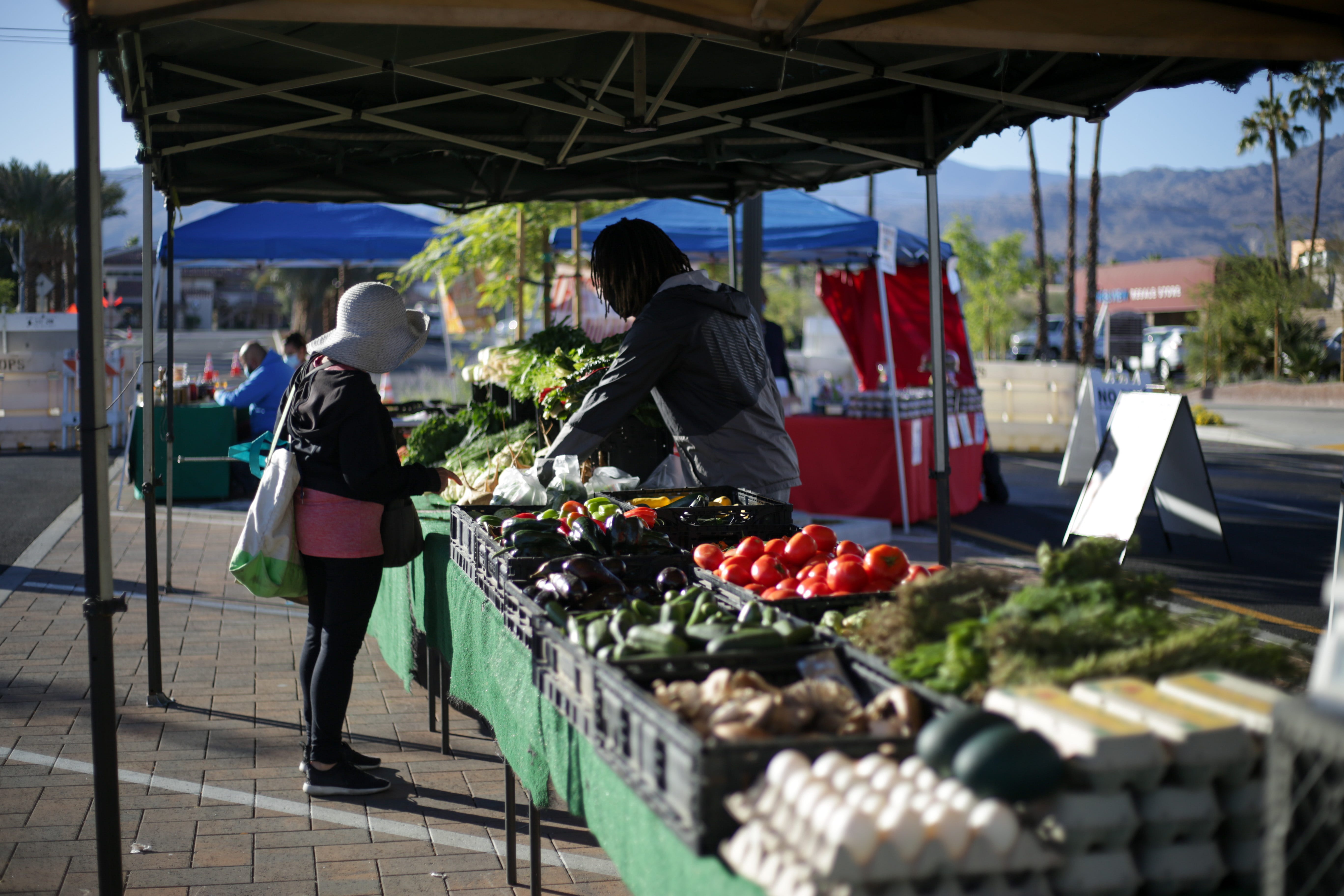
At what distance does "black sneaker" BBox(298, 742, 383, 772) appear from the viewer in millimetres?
4305

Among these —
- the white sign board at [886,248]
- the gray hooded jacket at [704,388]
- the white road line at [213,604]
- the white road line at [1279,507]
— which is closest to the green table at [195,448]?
the white road line at [213,604]

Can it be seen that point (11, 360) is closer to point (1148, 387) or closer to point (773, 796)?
point (1148, 387)

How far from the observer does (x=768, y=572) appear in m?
3.18

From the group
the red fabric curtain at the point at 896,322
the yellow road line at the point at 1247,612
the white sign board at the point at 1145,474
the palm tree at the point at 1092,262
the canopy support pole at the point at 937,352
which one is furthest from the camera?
the palm tree at the point at 1092,262

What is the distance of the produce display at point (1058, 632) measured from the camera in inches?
73.7

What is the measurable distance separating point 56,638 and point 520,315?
736cm

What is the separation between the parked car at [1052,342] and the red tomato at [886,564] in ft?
111

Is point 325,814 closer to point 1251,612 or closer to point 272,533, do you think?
point 272,533

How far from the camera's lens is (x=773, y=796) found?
163 cm

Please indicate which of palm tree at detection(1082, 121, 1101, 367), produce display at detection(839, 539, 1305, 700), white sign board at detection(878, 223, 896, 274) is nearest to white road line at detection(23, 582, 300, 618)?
white sign board at detection(878, 223, 896, 274)

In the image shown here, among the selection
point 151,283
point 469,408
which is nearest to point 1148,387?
point 469,408

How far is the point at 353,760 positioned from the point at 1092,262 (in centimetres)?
2765

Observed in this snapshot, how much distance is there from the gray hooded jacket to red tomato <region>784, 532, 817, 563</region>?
3.25 ft

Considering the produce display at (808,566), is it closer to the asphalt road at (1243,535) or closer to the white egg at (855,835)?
the white egg at (855,835)
